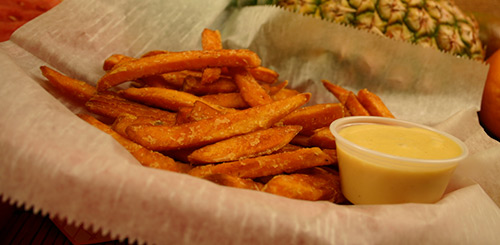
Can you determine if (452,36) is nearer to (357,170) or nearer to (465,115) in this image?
(465,115)

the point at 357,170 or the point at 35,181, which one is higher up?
the point at 35,181

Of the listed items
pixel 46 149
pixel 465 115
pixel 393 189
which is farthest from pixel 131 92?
pixel 465 115

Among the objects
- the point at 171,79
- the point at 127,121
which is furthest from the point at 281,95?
the point at 127,121

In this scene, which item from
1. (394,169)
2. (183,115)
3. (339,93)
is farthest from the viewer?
(339,93)

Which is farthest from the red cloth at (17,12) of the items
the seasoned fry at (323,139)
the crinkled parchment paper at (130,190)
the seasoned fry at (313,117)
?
the seasoned fry at (323,139)

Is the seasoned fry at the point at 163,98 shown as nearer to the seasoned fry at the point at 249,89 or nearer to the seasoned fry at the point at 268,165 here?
the seasoned fry at the point at 249,89

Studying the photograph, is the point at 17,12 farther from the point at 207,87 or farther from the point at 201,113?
the point at 201,113

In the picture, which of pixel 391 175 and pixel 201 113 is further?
pixel 201 113
